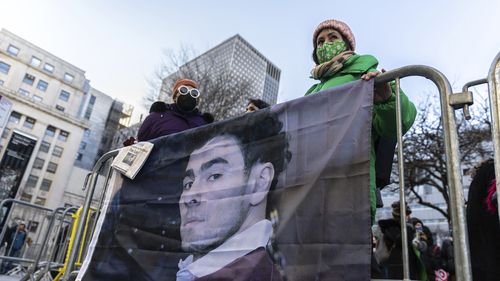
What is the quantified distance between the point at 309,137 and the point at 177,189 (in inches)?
45.6

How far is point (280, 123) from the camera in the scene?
87.3 inches

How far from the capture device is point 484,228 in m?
2.20

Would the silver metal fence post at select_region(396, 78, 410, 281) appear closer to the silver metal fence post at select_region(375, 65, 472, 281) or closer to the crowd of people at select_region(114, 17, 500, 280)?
the crowd of people at select_region(114, 17, 500, 280)

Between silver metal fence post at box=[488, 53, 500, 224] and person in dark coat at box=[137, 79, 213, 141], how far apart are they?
2.59 m

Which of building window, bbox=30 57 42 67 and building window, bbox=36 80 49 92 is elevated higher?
building window, bbox=30 57 42 67

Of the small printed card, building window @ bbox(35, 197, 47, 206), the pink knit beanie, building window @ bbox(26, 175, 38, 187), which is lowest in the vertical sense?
the small printed card

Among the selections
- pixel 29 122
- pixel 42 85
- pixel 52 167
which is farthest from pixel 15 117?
pixel 42 85

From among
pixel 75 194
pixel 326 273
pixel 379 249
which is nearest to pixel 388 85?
pixel 326 273

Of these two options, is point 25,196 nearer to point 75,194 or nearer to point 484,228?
point 75,194

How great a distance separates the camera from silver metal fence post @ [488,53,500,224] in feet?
4.74

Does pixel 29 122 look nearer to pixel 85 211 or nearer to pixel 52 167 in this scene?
pixel 52 167

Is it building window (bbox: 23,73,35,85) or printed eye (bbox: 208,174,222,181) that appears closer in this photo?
printed eye (bbox: 208,174,222,181)

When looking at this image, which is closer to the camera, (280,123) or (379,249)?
(280,123)

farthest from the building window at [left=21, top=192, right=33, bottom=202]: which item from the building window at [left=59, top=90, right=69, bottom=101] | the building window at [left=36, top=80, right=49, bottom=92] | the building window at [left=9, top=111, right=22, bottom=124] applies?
the building window at [left=36, top=80, right=49, bottom=92]
